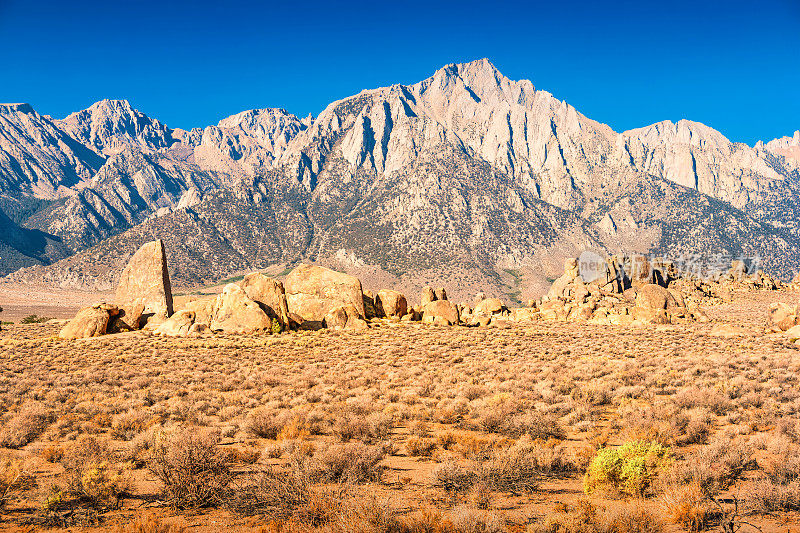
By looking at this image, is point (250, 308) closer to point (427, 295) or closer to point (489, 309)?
point (427, 295)

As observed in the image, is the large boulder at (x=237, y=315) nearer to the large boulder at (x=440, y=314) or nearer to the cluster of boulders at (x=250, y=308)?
the cluster of boulders at (x=250, y=308)

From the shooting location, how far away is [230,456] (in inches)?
401

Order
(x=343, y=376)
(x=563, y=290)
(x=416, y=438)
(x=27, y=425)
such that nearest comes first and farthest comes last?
(x=416, y=438), (x=27, y=425), (x=343, y=376), (x=563, y=290)

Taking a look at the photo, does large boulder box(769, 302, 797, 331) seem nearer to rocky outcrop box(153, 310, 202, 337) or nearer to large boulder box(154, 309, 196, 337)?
rocky outcrop box(153, 310, 202, 337)

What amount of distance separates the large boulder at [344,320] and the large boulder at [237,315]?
510cm

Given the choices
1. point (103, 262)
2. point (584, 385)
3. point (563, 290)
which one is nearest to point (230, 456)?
point (584, 385)

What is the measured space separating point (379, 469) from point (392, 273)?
186m

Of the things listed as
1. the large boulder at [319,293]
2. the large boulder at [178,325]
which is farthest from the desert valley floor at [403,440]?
the large boulder at [319,293]

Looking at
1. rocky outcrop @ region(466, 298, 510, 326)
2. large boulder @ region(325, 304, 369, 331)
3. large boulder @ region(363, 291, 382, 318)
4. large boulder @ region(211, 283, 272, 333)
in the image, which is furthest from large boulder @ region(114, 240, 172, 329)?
rocky outcrop @ region(466, 298, 510, 326)

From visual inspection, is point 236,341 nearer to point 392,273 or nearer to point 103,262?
point 392,273

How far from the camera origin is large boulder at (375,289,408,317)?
43562 millimetres

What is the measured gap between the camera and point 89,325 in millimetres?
34531

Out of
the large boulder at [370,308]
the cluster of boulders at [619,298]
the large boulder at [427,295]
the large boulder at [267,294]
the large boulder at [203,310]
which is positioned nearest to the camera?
the large boulder at [203,310]

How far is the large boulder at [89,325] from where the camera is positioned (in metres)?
34.2
